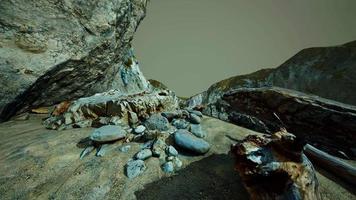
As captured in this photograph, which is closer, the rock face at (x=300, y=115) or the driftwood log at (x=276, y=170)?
the driftwood log at (x=276, y=170)

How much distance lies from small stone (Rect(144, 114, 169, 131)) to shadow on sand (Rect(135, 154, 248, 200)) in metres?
1.29

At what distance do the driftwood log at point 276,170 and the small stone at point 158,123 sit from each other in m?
2.07

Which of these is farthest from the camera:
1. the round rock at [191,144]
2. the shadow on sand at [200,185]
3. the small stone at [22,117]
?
the small stone at [22,117]

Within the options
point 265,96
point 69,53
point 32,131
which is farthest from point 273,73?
point 32,131

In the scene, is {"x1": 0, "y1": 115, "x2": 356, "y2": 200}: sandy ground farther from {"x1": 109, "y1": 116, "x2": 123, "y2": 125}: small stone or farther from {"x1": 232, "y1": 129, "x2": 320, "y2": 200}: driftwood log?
{"x1": 109, "y1": 116, "x2": 123, "y2": 125}: small stone

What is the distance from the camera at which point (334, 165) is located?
3734 millimetres

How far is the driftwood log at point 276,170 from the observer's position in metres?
2.57

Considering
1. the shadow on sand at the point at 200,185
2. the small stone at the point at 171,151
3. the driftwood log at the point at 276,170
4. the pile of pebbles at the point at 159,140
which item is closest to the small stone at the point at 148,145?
the pile of pebbles at the point at 159,140

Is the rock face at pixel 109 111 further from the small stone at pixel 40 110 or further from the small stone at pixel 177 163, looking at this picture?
the small stone at pixel 177 163

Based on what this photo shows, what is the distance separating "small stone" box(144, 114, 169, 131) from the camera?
15.7ft

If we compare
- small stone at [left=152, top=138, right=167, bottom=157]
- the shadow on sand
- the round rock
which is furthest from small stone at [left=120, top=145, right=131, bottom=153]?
the shadow on sand

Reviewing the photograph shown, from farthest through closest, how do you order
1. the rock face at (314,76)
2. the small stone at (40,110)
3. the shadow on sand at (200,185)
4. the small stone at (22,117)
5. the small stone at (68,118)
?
1. the rock face at (314,76)
2. the small stone at (40,110)
3. the small stone at (22,117)
4. the small stone at (68,118)
5. the shadow on sand at (200,185)

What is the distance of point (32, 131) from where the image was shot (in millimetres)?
5480

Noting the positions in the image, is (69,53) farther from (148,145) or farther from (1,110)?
(148,145)
